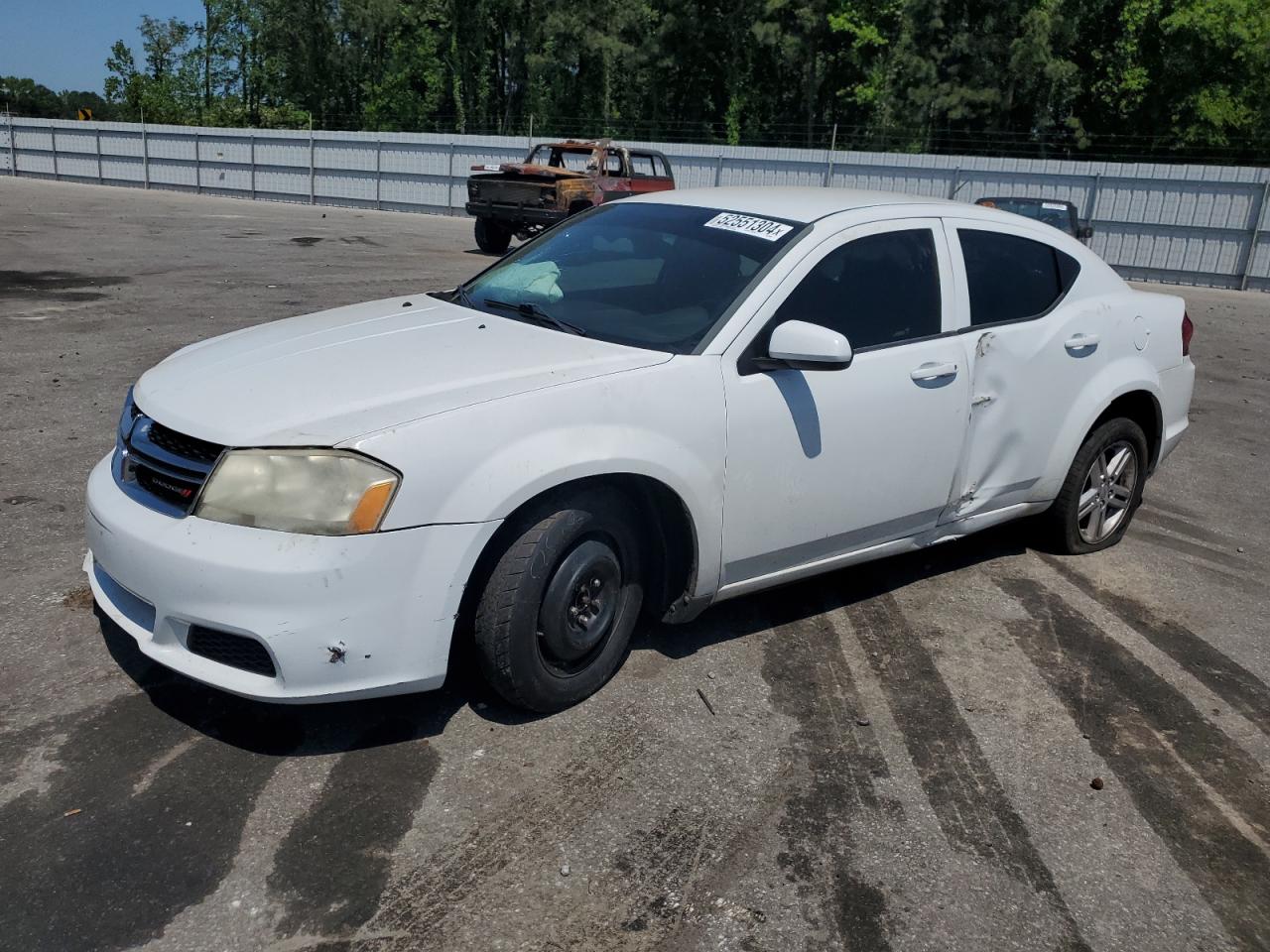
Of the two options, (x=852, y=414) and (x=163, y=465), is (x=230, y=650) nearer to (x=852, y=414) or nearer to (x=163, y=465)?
(x=163, y=465)

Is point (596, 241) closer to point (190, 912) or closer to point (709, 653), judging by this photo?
point (709, 653)

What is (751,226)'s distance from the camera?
4172 millimetres

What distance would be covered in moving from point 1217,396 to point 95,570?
937cm

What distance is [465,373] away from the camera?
11.0 feet


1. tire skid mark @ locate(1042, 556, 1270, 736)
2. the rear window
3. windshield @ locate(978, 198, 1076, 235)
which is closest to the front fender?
tire skid mark @ locate(1042, 556, 1270, 736)

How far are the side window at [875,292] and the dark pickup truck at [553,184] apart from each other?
462 inches

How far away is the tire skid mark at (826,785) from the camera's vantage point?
2.72 meters

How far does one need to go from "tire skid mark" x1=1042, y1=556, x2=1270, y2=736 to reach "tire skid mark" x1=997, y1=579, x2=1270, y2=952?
0.63ft

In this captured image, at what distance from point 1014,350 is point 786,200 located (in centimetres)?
113

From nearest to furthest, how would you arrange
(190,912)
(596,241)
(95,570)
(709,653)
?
(190,912) → (95,570) → (709,653) → (596,241)

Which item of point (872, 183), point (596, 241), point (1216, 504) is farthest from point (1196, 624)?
point (872, 183)

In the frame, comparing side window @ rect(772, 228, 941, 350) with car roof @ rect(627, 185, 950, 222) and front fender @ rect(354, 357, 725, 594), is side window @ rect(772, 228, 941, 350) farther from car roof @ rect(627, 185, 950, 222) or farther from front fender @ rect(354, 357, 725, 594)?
front fender @ rect(354, 357, 725, 594)

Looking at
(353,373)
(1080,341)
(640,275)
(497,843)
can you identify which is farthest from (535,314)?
(1080,341)

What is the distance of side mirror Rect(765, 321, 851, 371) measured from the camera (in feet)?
11.7
